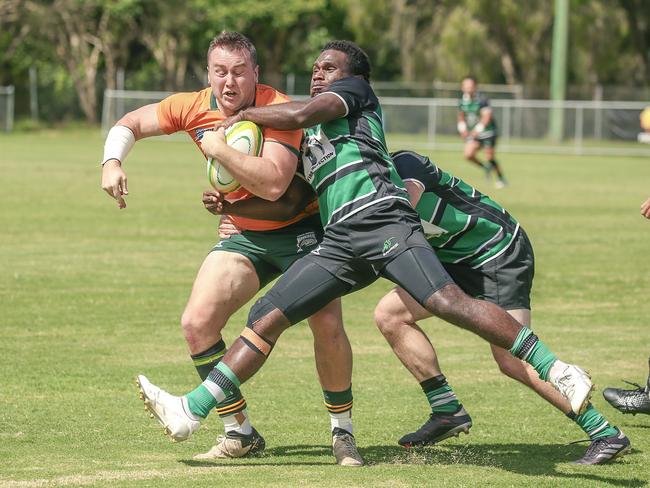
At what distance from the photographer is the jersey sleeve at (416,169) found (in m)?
6.48

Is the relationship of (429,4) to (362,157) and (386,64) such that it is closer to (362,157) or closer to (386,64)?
(386,64)

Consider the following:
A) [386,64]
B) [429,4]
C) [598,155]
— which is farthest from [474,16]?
[386,64]

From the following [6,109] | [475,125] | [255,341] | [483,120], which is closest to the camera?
[255,341]

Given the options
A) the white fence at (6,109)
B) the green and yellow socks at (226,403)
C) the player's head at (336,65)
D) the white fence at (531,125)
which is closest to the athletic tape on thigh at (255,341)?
the green and yellow socks at (226,403)

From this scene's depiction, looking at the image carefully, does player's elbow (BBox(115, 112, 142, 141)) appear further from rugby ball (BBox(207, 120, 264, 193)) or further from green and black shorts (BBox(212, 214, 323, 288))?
green and black shorts (BBox(212, 214, 323, 288))

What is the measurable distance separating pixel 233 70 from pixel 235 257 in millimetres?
982

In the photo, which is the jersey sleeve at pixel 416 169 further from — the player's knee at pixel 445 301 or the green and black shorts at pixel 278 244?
the player's knee at pixel 445 301

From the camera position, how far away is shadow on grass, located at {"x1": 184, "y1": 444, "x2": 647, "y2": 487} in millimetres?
6348

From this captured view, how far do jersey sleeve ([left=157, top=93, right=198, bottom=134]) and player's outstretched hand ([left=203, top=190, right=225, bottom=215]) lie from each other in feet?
1.71

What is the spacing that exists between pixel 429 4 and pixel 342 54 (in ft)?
163

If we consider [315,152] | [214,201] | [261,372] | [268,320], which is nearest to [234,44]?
[315,152]

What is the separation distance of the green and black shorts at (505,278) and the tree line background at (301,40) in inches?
1693

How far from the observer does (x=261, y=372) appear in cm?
921

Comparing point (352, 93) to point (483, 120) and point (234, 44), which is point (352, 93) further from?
point (483, 120)
